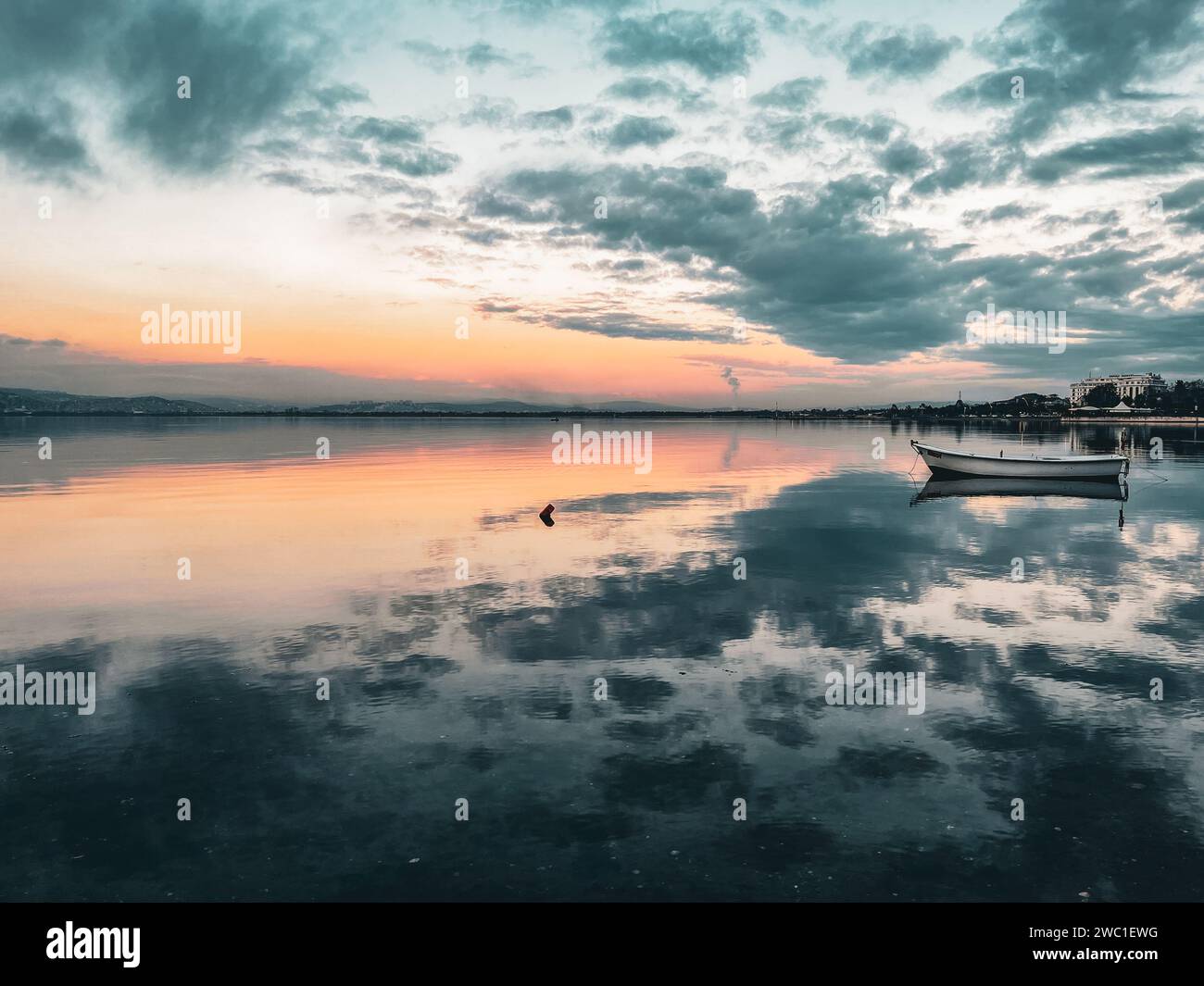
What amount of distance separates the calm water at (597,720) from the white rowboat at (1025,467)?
102 ft

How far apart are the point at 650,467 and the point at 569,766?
76040mm

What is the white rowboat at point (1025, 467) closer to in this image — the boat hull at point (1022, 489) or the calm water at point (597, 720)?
the boat hull at point (1022, 489)

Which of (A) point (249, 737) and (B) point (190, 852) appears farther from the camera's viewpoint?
(A) point (249, 737)

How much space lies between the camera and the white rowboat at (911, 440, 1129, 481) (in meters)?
66.9

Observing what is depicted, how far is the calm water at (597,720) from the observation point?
1073 centimetres

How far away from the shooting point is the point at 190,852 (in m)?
11.0

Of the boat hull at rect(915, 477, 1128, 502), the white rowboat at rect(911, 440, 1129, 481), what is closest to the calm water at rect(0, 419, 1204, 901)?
the boat hull at rect(915, 477, 1128, 502)

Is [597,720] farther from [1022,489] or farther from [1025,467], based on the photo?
[1025,467]

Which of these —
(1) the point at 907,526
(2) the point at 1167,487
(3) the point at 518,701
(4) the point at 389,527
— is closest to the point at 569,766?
(3) the point at 518,701

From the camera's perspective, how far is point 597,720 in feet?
52.0

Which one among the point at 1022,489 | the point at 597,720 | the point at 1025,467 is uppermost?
the point at 1025,467

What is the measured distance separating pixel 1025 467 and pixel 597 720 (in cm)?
6396

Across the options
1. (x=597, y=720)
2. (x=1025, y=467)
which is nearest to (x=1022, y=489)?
(x=1025, y=467)
